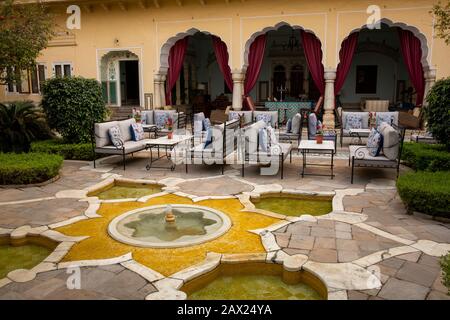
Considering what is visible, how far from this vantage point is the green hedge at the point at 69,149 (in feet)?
30.2

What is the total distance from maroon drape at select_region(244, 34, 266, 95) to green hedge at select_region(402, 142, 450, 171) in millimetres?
6968

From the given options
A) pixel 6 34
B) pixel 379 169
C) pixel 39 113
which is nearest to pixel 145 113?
pixel 39 113

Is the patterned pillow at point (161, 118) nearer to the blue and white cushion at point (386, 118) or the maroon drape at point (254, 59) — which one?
the maroon drape at point (254, 59)

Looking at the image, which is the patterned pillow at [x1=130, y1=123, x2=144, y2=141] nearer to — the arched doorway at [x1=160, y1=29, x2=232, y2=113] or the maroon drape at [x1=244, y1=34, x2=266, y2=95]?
the maroon drape at [x1=244, y1=34, x2=266, y2=95]

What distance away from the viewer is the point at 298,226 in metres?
5.05

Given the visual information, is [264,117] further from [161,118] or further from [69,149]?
[69,149]

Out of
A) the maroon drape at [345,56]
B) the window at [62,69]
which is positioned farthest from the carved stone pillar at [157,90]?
the maroon drape at [345,56]

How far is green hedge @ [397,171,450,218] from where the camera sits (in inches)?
203

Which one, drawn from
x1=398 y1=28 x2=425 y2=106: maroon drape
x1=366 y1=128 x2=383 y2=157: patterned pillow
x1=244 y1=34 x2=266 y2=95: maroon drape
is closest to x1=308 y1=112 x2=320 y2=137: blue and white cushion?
x1=366 y1=128 x2=383 y2=157: patterned pillow

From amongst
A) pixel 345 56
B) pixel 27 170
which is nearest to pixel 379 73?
pixel 345 56

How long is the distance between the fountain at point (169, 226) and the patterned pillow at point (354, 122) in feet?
22.0

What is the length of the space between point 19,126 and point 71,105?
5.79 ft
